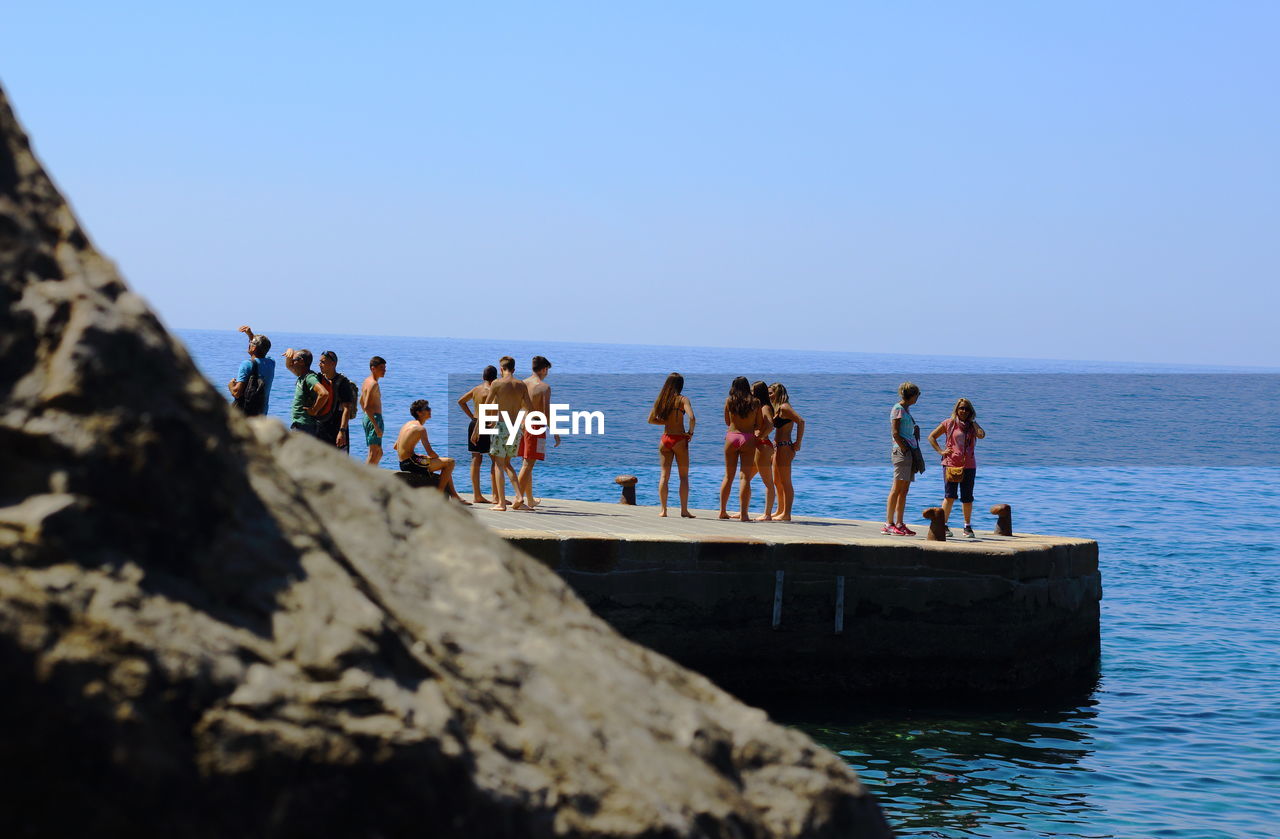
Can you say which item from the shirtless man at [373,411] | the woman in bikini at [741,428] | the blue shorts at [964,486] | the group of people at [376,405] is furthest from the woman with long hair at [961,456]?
the shirtless man at [373,411]

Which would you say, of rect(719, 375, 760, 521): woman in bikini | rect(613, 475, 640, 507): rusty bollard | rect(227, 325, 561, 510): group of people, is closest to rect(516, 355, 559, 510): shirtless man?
rect(227, 325, 561, 510): group of people

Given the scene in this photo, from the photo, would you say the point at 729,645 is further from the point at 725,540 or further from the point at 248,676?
the point at 248,676

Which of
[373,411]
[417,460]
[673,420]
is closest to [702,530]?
[673,420]

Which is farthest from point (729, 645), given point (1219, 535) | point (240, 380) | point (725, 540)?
point (1219, 535)

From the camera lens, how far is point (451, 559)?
13.2ft

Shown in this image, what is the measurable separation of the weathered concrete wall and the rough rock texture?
7.54 metres

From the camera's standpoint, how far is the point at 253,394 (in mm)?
12555

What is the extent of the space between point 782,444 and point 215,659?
12563 millimetres

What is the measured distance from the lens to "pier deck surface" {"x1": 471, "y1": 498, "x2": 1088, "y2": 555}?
12.0 meters

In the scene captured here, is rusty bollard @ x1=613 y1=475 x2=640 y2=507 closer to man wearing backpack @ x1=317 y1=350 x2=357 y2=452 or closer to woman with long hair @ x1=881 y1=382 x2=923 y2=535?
woman with long hair @ x1=881 y1=382 x2=923 y2=535

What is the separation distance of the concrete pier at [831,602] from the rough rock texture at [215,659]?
7.58 metres

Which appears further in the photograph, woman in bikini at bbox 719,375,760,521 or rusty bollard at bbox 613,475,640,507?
rusty bollard at bbox 613,475,640,507

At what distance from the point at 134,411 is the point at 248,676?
679 mm

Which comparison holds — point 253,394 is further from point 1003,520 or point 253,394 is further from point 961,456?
point 1003,520
